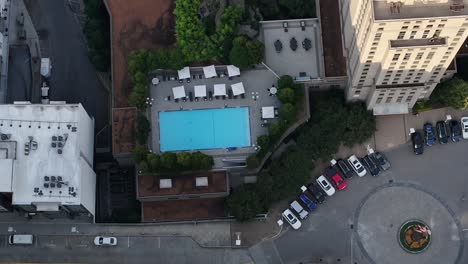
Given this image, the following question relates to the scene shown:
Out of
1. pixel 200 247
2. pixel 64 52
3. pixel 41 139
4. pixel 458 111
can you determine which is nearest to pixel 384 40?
pixel 458 111

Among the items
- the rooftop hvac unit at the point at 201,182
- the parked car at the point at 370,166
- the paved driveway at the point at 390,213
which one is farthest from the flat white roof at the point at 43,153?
the parked car at the point at 370,166

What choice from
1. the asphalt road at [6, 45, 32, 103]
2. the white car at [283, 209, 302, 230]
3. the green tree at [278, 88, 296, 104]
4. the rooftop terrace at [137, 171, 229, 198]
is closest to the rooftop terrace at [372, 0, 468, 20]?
the green tree at [278, 88, 296, 104]

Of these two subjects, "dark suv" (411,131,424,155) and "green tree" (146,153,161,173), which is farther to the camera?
"dark suv" (411,131,424,155)

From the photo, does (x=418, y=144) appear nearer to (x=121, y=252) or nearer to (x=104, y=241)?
(x=121, y=252)

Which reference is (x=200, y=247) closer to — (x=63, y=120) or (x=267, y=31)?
(x=63, y=120)

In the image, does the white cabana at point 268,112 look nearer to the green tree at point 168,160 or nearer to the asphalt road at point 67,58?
the green tree at point 168,160

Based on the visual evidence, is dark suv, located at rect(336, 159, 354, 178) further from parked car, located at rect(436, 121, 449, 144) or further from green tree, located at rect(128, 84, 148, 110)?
green tree, located at rect(128, 84, 148, 110)
